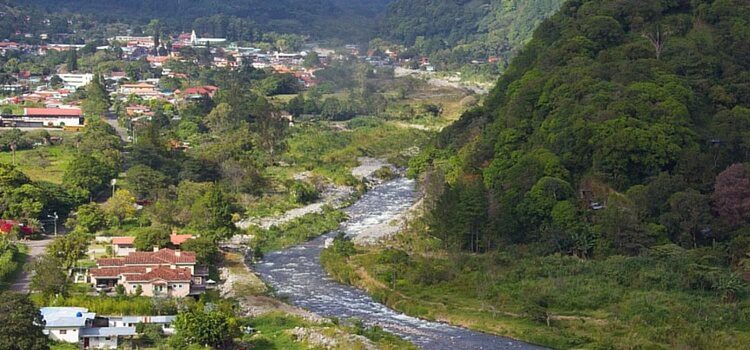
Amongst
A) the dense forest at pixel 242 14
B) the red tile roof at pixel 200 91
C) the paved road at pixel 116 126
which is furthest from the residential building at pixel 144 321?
the dense forest at pixel 242 14

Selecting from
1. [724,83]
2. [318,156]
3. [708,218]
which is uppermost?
[724,83]

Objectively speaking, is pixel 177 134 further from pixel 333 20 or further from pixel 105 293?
pixel 333 20

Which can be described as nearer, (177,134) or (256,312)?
(256,312)

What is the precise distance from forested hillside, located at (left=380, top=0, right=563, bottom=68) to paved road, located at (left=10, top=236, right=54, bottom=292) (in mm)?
65535

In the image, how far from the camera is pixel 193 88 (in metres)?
69.1

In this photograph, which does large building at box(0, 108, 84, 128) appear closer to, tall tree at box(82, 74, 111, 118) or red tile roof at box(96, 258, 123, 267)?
tall tree at box(82, 74, 111, 118)

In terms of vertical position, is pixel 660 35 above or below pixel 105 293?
above

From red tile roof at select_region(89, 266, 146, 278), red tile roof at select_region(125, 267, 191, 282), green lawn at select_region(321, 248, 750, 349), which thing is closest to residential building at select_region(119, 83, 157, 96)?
green lawn at select_region(321, 248, 750, 349)

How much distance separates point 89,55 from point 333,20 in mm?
38007

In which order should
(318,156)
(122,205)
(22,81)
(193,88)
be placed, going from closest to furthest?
(122,205) → (318,156) → (193,88) → (22,81)

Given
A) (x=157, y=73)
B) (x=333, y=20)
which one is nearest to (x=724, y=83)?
(x=157, y=73)

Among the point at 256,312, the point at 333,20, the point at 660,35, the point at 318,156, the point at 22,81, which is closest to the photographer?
the point at 256,312

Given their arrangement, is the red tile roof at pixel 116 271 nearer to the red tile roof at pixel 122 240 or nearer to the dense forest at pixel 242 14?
the red tile roof at pixel 122 240

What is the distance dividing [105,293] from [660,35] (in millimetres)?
25586
